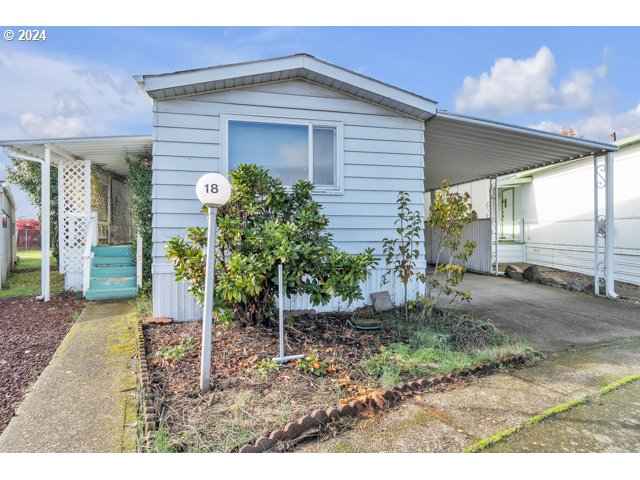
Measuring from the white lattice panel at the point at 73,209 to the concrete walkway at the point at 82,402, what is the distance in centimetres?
375

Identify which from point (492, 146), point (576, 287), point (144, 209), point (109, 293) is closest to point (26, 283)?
point (109, 293)

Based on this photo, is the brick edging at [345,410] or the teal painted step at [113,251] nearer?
the brick edging at [345,410]

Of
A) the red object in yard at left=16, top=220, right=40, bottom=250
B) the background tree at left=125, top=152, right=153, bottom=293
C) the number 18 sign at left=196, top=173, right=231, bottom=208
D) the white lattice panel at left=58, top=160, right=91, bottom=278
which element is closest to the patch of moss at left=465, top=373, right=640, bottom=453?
the number 18 sign at left=196, top=173, right=231, bottom=208

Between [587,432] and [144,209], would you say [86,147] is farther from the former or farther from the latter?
[587,432]

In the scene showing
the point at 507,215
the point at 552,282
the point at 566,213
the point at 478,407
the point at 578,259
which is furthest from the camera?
the point at 507,215

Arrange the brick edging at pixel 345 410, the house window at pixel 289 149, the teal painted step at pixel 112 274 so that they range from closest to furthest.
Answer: the brick edging at pixel 345 410, the house window at pixel 289 149, the teal painted step at pixel 112 274

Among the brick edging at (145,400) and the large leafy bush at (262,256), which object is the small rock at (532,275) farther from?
the brick edging at (145,400)

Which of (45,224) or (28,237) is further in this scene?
(28,237)

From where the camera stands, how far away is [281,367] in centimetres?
346

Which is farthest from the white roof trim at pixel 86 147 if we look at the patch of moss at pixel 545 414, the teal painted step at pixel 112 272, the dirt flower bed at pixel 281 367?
the patch of moss at pixel 545 414

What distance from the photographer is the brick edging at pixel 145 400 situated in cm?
238

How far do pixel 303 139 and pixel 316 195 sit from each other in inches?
33.2
